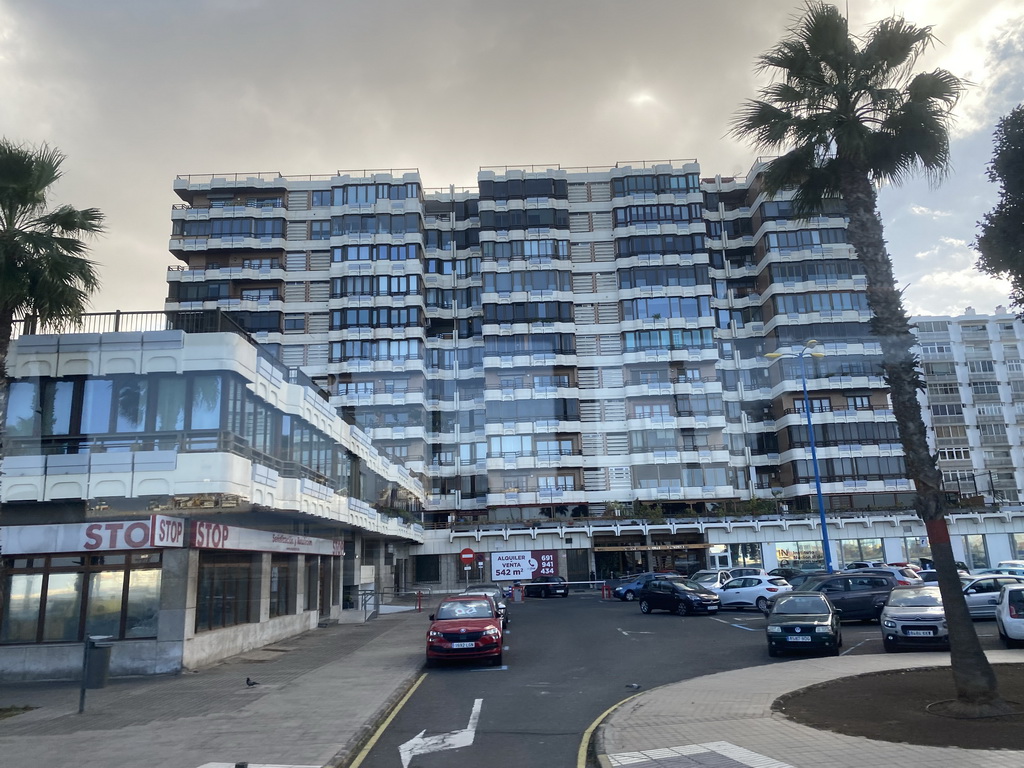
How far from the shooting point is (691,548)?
61562 mm

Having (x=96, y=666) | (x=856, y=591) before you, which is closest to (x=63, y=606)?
(x=96, y=666)

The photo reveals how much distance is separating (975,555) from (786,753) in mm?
61309

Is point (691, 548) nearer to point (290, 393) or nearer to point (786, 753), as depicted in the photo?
point (290, 393)

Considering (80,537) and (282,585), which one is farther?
(282,585)

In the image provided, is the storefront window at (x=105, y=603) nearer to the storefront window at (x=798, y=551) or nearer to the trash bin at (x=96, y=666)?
the trash bin at (x=96, y=666)

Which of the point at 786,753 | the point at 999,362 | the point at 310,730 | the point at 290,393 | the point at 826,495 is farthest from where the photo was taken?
the point at 999,362

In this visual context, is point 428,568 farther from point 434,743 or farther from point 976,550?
point 434,743

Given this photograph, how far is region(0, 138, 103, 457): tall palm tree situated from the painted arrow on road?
37.9 feet

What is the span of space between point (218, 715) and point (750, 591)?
25.6m

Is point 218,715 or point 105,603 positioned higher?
point 105,603

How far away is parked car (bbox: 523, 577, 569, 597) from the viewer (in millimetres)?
50562

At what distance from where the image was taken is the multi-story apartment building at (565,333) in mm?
65000

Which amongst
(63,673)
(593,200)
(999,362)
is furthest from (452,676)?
(999,362)

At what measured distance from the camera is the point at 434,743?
1102cm
